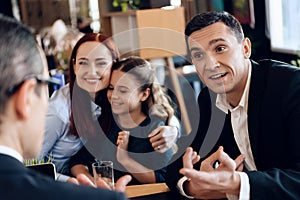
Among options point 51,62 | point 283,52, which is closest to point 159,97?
point 51,62

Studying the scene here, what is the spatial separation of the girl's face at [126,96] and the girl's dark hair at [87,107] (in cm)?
8

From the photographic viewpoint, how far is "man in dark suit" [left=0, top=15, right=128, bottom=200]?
→ 0.96 metres

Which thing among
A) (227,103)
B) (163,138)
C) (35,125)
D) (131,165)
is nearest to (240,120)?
(227,103)

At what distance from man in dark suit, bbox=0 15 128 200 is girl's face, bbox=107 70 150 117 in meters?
1.08

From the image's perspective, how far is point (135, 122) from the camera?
2148 mm

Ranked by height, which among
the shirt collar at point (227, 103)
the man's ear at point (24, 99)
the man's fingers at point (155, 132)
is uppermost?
the man's ear at point (24, 99)

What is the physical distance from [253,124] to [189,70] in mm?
2949

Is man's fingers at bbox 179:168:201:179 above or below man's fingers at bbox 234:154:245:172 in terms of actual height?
above

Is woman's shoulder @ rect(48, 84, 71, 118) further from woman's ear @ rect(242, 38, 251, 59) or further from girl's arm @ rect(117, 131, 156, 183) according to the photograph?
woman's ear @ rect(242, 38, 251, 59)

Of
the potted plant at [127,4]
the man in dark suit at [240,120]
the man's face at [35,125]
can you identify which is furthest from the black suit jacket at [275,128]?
the potted plant at [127,4]

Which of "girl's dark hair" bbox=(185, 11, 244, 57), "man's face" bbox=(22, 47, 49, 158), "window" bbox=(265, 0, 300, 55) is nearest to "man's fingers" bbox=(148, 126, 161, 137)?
"girl's dark hair" bbox=(185, 11, 244, 57)

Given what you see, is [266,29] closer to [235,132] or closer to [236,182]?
[235,132]

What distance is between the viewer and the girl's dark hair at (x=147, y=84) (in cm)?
218

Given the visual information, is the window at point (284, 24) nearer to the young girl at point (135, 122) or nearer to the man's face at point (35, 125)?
the young girl at point (135, 122)
